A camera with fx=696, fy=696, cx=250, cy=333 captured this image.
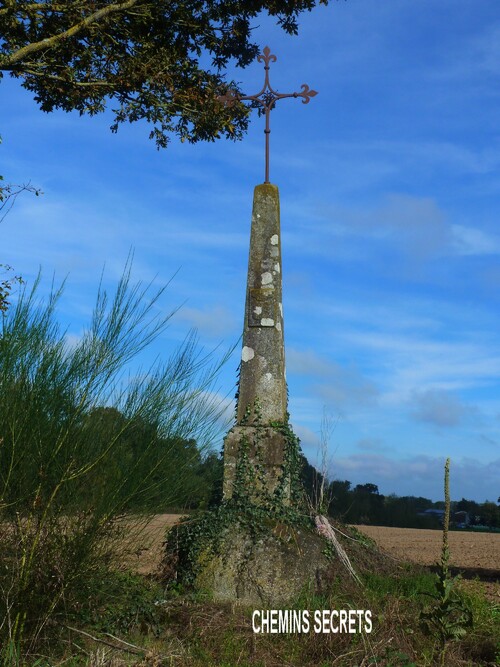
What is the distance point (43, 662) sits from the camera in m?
4.98

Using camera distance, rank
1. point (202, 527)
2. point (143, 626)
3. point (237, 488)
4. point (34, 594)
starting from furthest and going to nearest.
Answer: point (237, 488)
point (202, 527)
point (143, 626)
point (34, 594)

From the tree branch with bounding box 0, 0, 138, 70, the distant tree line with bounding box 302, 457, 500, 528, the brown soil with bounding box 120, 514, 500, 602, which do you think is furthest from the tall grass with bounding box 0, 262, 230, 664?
the distant tree line with bounding box 302, 457, 500, 528

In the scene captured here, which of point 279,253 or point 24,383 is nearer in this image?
point 24,383

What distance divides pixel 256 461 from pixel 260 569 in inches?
57.5

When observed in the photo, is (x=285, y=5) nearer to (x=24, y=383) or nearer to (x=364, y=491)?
(x=24, y=383)

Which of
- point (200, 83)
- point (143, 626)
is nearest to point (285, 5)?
point (200, 83)

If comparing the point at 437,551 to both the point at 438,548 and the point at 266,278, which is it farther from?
the point at 266,278

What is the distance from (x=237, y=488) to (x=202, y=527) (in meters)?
0.83

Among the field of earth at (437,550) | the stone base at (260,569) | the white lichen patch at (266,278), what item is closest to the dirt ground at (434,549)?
the field of earth at (437,550)

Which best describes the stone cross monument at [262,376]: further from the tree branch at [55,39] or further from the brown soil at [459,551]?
the brown soil at [459,551]

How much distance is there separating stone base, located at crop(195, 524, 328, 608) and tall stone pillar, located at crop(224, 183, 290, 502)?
84 cm

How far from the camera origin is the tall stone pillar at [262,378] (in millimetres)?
8852

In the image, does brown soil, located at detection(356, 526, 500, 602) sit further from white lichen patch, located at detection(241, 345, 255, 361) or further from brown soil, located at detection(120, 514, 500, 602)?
white lichen patch, located at detection(241, 345, 255, 361)

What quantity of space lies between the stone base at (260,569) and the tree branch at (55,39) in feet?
22.2
